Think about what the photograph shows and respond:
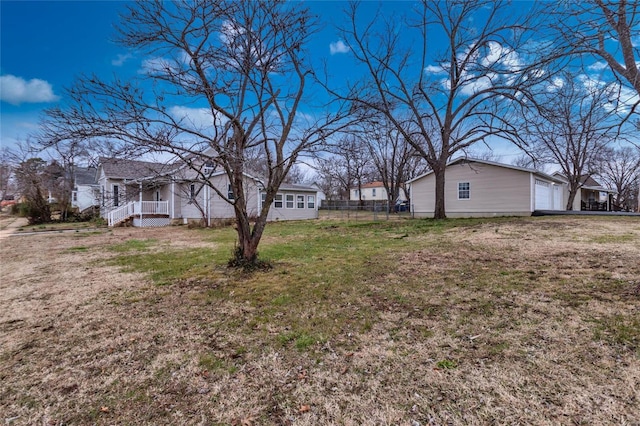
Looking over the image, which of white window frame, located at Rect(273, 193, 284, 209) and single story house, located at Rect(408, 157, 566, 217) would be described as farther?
white window frame, located at Rect(273, 193, 284, 209)

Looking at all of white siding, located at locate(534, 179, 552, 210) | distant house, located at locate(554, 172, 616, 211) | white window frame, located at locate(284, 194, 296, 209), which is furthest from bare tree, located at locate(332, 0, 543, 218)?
distant house, located at locate(554, 172, 616, 211)

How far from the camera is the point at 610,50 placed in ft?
13.0

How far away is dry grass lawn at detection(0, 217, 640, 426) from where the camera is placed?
80.0 inches

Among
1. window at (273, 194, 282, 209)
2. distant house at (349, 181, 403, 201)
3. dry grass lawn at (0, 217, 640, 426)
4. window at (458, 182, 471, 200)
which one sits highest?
distant house at (349, 181, 403, 201)

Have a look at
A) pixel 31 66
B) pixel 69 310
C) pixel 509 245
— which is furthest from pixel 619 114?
pixel 31 66

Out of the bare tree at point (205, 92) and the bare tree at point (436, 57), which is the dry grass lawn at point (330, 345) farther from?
the bare tree at point (436, 57)

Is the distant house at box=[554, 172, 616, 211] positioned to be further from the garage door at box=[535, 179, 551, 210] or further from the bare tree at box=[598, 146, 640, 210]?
the garage door at box=[535, 179, 551, 210]

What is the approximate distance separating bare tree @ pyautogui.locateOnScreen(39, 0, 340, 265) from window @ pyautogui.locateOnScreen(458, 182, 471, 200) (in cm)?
1588

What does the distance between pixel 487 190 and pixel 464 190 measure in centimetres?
134

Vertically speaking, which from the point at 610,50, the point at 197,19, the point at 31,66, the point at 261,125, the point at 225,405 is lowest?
the point at 225,405

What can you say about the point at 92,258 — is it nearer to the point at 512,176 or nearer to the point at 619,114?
the point at 619,114

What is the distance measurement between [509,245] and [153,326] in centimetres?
807

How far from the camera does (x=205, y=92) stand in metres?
4.74

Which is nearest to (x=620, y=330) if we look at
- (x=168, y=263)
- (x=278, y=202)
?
(x=168, y=263)
